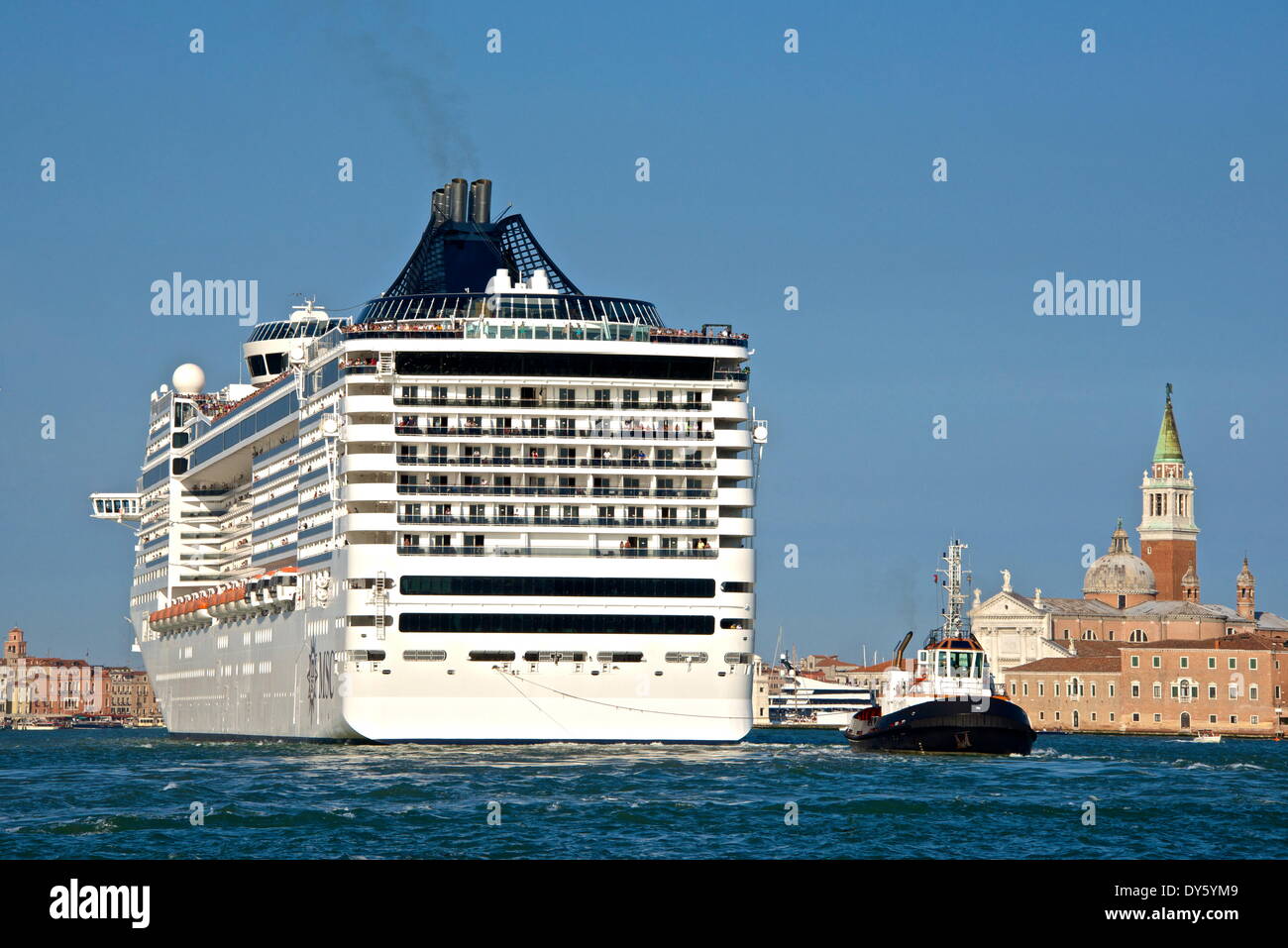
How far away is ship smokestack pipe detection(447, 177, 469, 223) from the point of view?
8506 cm

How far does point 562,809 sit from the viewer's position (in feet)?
139

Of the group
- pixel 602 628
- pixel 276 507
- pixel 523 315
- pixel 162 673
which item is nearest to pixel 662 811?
pixel 602 628

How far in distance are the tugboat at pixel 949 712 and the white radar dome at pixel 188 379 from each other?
141 ft

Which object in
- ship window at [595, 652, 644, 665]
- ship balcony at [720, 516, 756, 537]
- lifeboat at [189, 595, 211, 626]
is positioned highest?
ship balcony at [720, 516, 756, 537]

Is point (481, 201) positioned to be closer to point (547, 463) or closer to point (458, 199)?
point (458, 199)

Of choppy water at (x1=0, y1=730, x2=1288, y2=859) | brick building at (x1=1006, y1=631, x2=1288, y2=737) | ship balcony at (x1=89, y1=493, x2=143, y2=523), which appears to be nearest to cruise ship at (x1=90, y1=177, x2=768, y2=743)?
choppy water at (x1=0, y1=730, x2=1288, y2=859)

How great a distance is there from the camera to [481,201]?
280 feet

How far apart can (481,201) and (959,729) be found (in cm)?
3028

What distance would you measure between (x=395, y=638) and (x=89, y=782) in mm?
10675

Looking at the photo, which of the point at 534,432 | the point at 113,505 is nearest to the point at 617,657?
the point at 534,432

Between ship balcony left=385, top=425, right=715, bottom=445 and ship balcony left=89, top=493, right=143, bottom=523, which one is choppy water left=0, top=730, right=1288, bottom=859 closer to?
ship balcony left=385, top=425, right=715, bottom=445

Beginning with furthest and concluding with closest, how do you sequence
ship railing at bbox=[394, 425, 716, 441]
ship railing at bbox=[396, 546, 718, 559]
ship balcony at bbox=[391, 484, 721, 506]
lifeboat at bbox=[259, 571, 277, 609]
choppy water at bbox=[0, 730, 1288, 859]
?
lifeboat at bbox=[259, 571, 277, 609], ship railing at bbox=[394, 425, 716, 441], ship balcony at bbox=[391, 484, 721, 506], ship railing at bbox=[396, 546, 718, 559], choppy water at bbox=[0, 730, 1288, 859]

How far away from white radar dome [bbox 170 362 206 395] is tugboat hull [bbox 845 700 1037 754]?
4524cm

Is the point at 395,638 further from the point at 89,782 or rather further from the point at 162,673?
the point at 162,673
